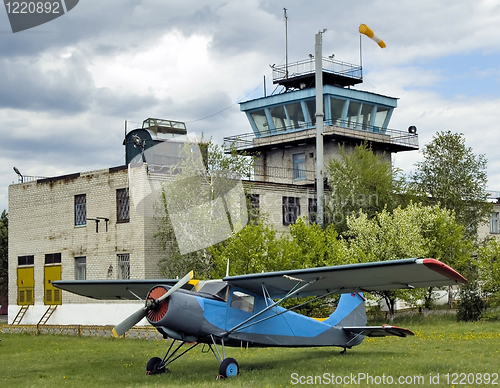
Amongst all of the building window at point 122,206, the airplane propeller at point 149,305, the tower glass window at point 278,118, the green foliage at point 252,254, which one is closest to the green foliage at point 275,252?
the green foliage at point 252,254

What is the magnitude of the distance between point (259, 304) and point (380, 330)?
3210 mm

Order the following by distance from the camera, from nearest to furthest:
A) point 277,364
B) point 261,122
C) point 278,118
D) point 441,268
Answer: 1. point 441,268
2. point 277,364
3. point 278,118
4. point 261,122

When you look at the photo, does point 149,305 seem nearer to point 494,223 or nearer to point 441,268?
point 441,268

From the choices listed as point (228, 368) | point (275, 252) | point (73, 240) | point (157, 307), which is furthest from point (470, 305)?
point (157, 307)

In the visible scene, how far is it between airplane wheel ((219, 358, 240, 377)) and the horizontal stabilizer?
4053 millimetres

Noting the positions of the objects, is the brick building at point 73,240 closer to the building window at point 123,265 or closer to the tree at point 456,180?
the building window at point 123,265

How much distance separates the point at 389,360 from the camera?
48.1 ft

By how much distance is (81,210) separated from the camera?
1181 inches

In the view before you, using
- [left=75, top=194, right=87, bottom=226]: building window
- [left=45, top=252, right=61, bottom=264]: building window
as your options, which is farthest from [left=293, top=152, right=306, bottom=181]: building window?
[left=45, top=252, right=61, bottom=264]: building window

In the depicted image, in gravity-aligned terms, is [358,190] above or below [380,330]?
above

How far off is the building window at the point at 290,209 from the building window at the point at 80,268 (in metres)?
9.86

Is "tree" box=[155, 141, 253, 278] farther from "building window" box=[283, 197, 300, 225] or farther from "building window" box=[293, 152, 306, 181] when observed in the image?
"building window" box=[293, 152, 306, 181]

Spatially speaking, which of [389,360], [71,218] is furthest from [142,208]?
[389,360]

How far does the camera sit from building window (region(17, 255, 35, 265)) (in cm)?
3175
